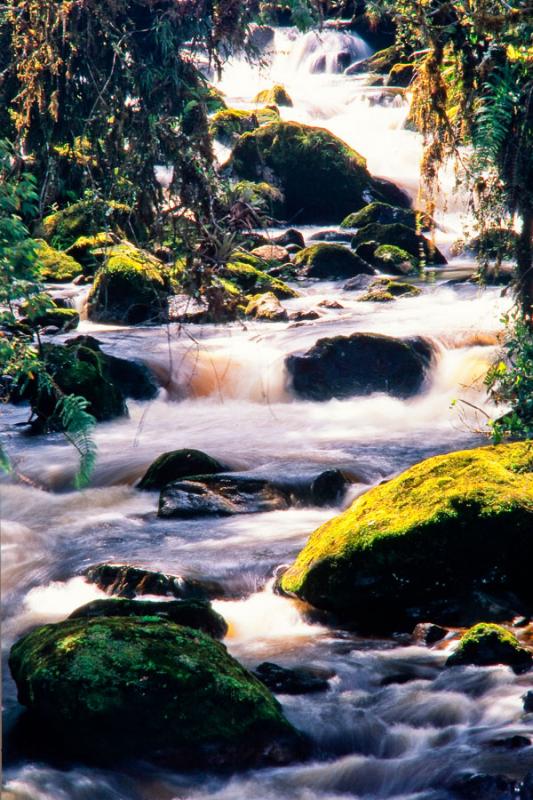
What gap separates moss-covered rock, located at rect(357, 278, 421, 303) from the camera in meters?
17.0

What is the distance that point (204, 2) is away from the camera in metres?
4.75

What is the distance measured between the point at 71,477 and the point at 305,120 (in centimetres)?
2139

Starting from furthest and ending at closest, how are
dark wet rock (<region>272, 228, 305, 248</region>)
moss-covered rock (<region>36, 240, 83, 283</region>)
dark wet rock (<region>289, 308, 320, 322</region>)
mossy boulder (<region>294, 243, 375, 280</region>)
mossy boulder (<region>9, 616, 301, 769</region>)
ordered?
dark wet rock (<region>272, 228, 305, 248</region>) → mossy boulder (<region>294, 243, 375, 280</region>) → moss-covered rock (<region>36, 240, 83, 283</region>) → dark wet rock (<region>289, 308, 320, 322</region>) → mossy boulder (<region>9, 616, 301, 769</region>)

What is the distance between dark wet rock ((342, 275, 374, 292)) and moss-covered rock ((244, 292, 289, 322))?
90.9 inches

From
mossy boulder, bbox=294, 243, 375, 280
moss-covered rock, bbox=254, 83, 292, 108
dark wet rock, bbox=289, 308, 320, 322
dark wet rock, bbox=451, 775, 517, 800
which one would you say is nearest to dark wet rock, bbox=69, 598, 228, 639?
dark wet rock, bbox=451, 775, 517, 800

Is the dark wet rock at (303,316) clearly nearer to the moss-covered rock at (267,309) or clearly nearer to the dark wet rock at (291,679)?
the moss-covered rock at (267,309)

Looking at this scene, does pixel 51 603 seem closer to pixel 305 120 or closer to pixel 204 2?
pixel 204 2

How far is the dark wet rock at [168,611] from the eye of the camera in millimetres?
5641

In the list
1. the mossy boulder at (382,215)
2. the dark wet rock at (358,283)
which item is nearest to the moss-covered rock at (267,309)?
the dark wet rock at (358,283)

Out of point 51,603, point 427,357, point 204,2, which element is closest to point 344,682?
point 51,603

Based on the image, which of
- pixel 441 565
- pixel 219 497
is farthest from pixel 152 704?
pixel 219 497

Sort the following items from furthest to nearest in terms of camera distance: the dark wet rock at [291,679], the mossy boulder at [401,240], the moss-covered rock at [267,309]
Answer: the mossy boulder at [401,240]
the moss-covered rock at [267,309]
the dark wet rock at [291,679]

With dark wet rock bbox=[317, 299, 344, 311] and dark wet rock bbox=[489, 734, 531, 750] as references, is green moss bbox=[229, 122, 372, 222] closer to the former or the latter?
dark wet rock bbox=[317, 299, 344, 311]

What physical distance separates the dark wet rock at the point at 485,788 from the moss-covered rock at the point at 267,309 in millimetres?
11441
